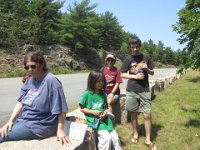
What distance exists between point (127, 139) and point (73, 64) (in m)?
27.1

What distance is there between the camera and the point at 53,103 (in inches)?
155

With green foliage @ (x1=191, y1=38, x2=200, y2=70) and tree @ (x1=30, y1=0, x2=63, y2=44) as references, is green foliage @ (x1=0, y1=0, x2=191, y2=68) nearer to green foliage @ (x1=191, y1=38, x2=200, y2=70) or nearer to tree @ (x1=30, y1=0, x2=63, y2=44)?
tree @ (x1=30, y1=0, x2=63, y2=44)

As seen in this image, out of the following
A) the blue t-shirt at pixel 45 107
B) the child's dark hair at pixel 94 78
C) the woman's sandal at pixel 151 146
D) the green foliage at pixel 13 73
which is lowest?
the woman's sandal at pixel 151 146

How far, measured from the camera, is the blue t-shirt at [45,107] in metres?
3.98

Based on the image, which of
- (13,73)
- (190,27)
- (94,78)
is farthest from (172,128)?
(13,73)

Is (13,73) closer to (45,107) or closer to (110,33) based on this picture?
(45,107)

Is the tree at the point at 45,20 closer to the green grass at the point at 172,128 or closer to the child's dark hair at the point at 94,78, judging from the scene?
the green grass at the point at 172,128

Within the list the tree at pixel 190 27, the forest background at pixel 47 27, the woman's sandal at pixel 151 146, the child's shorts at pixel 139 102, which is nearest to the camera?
the tree at pixel 190 27

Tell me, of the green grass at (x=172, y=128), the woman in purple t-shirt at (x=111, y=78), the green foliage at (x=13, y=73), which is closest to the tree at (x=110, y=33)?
the green foliage at (x=13, y=73)

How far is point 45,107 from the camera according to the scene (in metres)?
4.00

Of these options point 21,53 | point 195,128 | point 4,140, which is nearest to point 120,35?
point 21,53

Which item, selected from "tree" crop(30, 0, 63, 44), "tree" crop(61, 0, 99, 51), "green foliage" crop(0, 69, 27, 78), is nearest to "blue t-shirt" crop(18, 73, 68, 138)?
"green foliage" crop(0, 69, 27, 78)

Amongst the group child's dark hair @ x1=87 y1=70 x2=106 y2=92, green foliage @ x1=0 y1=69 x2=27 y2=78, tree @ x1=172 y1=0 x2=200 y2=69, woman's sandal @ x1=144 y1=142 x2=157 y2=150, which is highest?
tree @ x1=172 y1=0 x2=200 y2=69

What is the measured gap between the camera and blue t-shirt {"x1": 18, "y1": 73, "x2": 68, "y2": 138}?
3979mm
